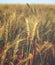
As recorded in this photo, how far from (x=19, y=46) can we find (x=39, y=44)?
161mm

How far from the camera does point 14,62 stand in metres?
1.18

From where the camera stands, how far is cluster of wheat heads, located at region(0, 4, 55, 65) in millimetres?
1172

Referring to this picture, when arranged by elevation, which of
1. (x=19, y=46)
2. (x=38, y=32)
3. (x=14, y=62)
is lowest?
(x=14, y=62)

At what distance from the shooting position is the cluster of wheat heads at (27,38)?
1.17 metres

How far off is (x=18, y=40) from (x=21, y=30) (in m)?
0.08

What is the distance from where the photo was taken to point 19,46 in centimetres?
119

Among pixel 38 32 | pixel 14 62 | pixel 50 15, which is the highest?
pixel 50 15

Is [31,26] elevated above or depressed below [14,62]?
above

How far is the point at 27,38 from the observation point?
46.6 inches

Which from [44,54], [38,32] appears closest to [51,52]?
[44,54]

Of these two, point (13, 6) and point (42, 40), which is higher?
point (13, 6)

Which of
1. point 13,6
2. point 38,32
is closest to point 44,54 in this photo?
point 38,32

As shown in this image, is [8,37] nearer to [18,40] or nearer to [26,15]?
[18,40]

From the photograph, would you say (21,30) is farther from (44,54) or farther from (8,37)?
(44,54)
